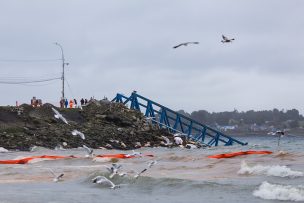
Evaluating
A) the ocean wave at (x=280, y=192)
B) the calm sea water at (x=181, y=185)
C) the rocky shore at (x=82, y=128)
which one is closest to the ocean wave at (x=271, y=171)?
the calm sea water at (x=181, y=185)

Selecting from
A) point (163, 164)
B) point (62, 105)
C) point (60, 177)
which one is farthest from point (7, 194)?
point (62, 105)

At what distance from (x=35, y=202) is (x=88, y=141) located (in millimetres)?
28813

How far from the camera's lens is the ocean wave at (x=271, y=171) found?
15188mm

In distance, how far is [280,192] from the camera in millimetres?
12500

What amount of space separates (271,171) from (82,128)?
2932cm

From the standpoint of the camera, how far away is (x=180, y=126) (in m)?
53.6

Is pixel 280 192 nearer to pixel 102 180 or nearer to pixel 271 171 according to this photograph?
pixel 271 171

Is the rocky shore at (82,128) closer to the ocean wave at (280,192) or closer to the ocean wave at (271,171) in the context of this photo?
the ocean wave at (271,171)

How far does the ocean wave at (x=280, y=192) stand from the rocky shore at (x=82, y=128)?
Answer: 83.2 ft

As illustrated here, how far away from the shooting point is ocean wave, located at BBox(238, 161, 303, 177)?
15188 millimetres

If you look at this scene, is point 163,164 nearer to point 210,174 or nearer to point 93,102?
point 210,174

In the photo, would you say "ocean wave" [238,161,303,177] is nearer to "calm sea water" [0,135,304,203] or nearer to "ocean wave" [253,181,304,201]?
"calm sea water" [0,135,304,203]

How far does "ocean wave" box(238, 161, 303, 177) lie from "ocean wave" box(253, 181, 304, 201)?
6.37ft

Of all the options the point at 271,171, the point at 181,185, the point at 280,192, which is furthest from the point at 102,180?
the point at 280,192
